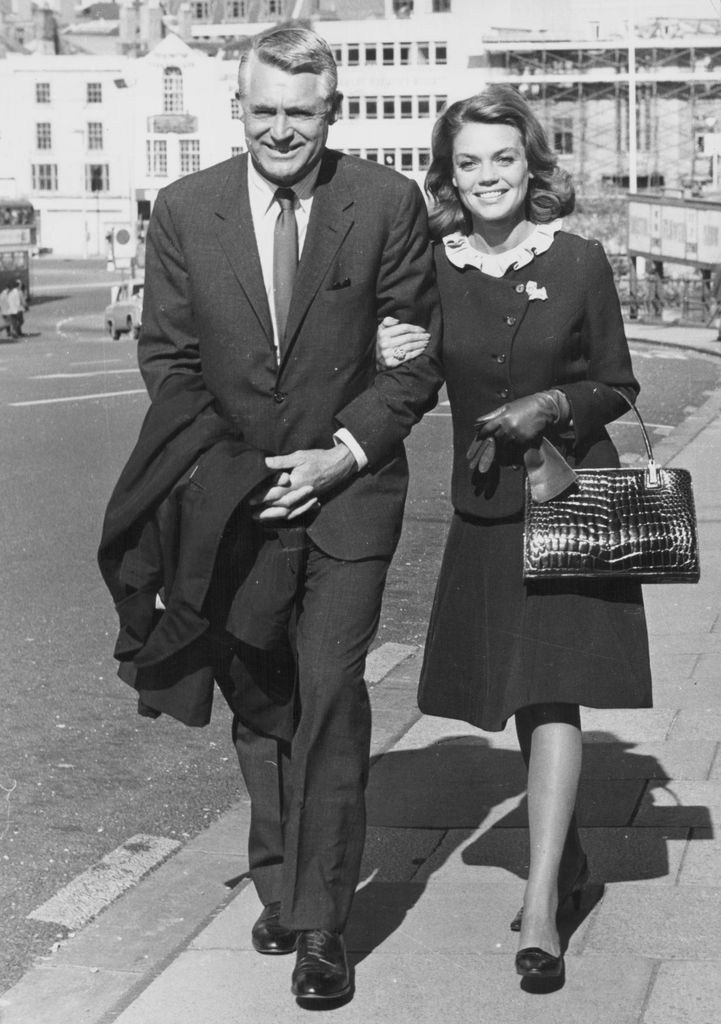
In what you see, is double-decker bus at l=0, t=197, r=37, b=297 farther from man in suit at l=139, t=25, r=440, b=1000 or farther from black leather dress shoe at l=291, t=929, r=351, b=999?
black leather dress shoe at l=291, t=929, r=351, b=999

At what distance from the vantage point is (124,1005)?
3.69 meters

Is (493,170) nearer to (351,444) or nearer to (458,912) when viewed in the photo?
(351,444)

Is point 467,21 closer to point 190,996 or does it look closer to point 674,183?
point 674,183

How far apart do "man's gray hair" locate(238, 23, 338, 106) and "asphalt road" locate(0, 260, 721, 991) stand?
1.91m

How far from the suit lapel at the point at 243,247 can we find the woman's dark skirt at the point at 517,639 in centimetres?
69

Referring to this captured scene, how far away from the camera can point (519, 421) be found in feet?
12.5

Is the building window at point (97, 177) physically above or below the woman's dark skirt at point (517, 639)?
below

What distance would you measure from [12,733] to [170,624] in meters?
2.85

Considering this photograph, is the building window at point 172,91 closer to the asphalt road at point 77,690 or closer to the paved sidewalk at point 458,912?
the asphalt road at point 77,690

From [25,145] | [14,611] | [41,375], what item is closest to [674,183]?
[25,145]

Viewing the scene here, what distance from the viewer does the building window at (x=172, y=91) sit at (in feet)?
414

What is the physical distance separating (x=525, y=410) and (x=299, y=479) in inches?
19.0

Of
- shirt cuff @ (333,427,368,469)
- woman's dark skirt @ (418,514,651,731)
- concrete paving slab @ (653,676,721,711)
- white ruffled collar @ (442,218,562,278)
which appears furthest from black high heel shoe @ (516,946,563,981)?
concrete paving slab @ (653,676,721,711)

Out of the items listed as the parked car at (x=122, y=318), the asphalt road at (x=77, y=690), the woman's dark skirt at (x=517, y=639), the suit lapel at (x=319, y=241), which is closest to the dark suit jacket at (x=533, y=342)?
the woman's dark skirt at (x=517, y=639)
